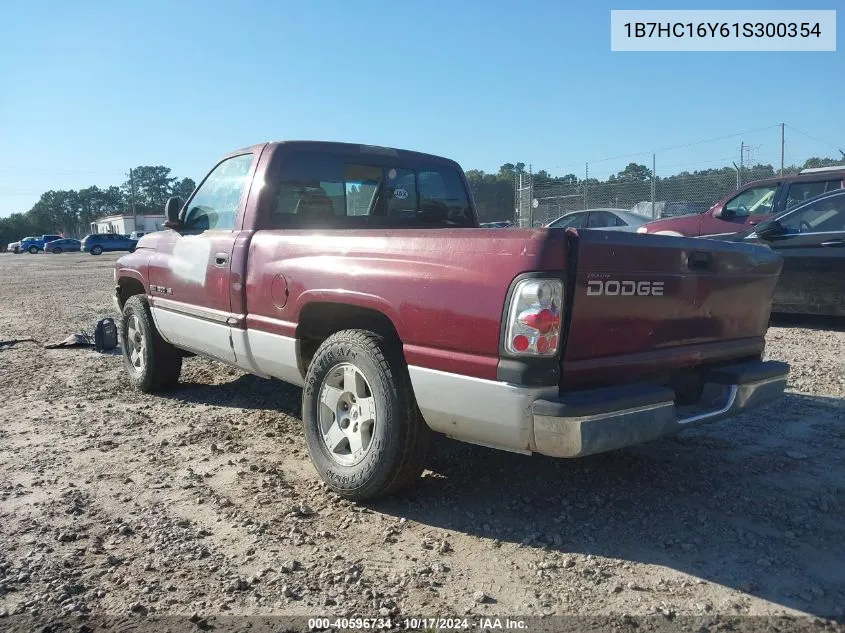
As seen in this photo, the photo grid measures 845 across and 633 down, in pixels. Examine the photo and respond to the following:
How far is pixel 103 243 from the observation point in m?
51.2

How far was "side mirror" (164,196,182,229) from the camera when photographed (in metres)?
5.12

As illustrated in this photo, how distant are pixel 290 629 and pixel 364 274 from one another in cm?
159

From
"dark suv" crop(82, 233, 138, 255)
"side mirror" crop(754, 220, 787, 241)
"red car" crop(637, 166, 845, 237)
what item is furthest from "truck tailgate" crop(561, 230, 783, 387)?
"dark suv" crop(82, 233, 138, 255)

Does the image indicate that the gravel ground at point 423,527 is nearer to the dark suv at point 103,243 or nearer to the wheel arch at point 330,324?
the wheel arch at point 330,324

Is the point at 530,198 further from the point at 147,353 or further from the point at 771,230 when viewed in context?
the point at 147,353

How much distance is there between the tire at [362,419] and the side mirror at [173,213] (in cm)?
220

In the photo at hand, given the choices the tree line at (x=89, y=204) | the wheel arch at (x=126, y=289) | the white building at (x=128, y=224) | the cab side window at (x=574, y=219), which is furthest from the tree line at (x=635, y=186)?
the tree line at (x=89, y=204)

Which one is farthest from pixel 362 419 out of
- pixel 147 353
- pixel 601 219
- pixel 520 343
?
pixel 601 219

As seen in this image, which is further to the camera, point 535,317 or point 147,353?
point 147,353

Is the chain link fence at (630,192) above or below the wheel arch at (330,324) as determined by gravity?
above

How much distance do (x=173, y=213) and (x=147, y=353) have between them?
1198mm

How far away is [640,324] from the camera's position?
3012 mm

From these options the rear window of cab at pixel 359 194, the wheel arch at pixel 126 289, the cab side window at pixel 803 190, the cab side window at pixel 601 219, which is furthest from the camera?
the cab side window at pixel 601 219

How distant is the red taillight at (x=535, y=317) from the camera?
8.66 feet
